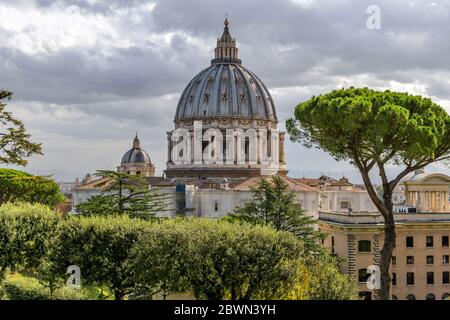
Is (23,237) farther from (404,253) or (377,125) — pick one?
(404,253)

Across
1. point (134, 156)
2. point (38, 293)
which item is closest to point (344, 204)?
point (134, 156)

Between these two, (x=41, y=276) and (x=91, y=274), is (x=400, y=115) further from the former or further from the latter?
(x=41, y=276)

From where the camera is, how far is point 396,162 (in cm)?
2808

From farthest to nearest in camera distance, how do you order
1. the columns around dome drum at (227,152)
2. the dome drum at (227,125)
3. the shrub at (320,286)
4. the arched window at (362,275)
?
the dome drum at (227,125) < the columns around dome drum at (227,152) < the arched window at (362,275) < the shrub at (320,286)

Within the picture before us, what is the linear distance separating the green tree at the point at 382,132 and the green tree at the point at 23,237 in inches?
474

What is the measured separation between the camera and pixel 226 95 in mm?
84062

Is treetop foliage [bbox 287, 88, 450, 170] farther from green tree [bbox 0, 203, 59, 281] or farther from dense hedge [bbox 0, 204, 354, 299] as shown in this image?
green tree [bbox 0, 203, 59, 281]

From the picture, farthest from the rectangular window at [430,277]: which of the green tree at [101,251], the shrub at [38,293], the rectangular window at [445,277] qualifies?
the shrub at [38,293]

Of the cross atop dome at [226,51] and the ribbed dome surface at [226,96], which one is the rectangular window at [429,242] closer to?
the ribbed dome surface at [226,96]

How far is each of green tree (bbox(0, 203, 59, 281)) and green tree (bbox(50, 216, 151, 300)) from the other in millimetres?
519

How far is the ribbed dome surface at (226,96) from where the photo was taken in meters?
83.1

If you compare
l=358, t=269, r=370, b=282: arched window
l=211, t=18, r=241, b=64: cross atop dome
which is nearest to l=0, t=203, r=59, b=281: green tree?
l=358, t=269, r=370, b=282: arched window

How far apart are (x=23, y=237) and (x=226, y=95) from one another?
60.1 m
